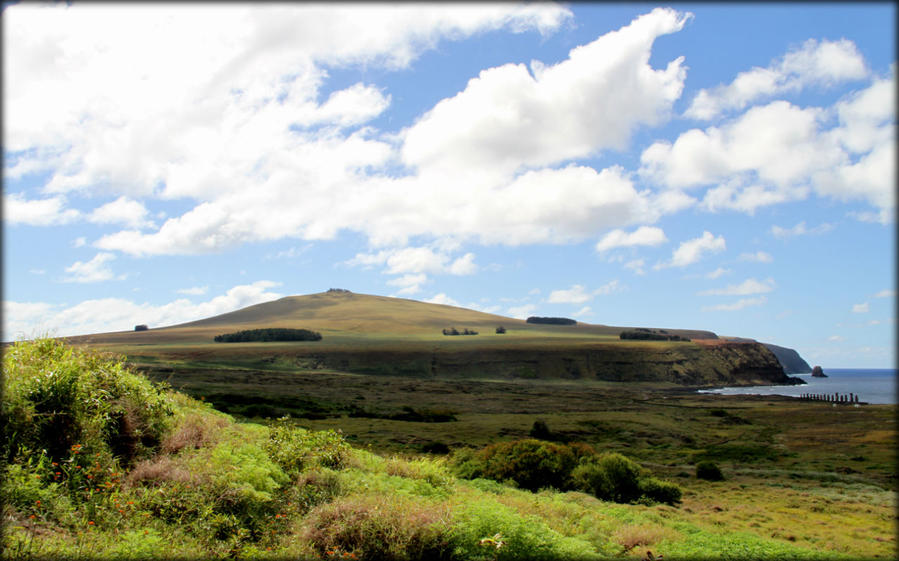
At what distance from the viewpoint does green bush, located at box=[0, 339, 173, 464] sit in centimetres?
1066

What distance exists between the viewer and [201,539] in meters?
9.11

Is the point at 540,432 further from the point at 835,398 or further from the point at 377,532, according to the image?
the point at 835,398

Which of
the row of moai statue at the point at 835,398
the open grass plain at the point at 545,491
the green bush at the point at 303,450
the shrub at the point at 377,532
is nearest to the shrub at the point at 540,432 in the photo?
the open grass plain at the point at 545,491

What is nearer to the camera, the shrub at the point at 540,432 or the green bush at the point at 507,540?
the green bush at the point at 507,540

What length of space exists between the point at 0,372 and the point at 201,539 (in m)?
4.81

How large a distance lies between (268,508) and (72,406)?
15.6 feet

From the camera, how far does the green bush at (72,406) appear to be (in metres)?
10.7

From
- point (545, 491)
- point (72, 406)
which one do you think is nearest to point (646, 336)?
point (545, 491)

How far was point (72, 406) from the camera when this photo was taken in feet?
37.6

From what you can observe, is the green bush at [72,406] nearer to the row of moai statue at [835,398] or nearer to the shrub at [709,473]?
the shrub at [709,473]

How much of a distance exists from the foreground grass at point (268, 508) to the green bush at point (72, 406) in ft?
0.13

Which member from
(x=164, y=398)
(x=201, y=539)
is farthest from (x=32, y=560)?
(x=164, y=398)

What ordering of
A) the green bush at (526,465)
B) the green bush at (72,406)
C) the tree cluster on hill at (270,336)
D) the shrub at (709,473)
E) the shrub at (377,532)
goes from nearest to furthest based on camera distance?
the shrub at (377,532) < the green bush at (72,406) < the green bush at (526,465) < the shrub at (709,473) < the tree cluster on hill at (270,336)

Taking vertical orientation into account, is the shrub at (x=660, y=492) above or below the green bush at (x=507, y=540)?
below
